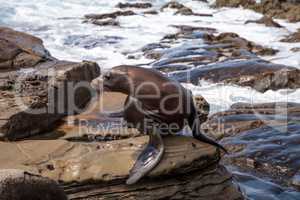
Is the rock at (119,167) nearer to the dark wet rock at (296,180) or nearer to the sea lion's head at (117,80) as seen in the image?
the sea lion's head at (117,80)

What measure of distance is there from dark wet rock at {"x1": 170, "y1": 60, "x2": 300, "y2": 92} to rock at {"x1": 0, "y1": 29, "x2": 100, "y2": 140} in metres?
4.81

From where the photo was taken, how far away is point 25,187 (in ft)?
10.9

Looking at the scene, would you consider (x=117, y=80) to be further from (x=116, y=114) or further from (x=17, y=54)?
(x=17, y=54)

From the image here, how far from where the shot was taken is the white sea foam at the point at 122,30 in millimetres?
10914

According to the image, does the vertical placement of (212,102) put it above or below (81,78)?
below

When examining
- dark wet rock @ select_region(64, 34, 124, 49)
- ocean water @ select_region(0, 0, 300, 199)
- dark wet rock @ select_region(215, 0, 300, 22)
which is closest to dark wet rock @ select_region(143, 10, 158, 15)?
ocean water @ select_region(0, 0, 300, 199)

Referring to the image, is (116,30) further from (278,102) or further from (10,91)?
(10,91)

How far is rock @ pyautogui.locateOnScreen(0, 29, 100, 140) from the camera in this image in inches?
196

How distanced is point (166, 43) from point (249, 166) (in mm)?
10485

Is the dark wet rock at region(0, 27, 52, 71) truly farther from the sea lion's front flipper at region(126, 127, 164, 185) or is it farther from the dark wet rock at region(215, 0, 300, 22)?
the dark wet rock at region(215, 0, 300, 22)

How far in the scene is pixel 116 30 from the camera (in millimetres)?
19656

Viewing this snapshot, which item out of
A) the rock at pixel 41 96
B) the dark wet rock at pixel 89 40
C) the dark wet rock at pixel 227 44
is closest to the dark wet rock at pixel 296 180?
the rock at pixel 41 96

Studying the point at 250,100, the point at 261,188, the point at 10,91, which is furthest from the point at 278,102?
the point at 10,91

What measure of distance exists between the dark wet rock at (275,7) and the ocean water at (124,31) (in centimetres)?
42
